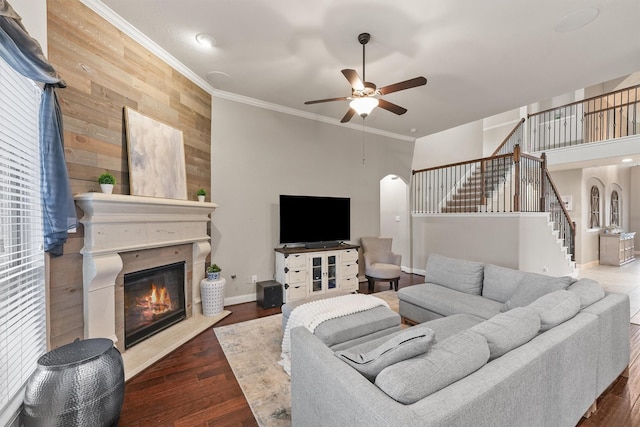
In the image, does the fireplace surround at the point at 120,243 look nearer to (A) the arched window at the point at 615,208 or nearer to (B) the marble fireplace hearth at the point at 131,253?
(B) the marble fireplace hearth at the point at 131,253

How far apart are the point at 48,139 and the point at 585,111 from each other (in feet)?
31.5

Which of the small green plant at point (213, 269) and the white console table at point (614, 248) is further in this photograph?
the white console table at point (614, 248)

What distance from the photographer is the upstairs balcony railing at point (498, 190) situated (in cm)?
512

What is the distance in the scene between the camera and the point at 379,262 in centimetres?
518

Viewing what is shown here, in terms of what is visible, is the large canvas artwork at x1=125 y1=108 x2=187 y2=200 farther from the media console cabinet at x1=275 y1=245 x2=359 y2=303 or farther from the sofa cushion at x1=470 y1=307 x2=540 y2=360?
the sofa cushion at x1=470 y1=307 x2=540 y2=360

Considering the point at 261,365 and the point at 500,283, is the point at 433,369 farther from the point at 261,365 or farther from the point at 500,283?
the point at 500,283

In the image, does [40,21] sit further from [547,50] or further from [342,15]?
[547,50]

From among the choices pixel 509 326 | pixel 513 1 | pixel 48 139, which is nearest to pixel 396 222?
pixel 513 1

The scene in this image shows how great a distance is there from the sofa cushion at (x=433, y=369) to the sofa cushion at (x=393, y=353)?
0.11 ft

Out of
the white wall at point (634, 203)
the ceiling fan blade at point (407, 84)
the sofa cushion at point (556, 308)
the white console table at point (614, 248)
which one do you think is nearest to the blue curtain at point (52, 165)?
the ceiling fan blade at point (407, 84)

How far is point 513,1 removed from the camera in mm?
2312

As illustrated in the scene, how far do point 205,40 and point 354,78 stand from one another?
1.60 m

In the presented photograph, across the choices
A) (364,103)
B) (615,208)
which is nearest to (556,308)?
(364,103)

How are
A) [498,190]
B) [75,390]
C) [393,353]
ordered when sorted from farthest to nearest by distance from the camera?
[498,190] → [75,390] → [393,353]
